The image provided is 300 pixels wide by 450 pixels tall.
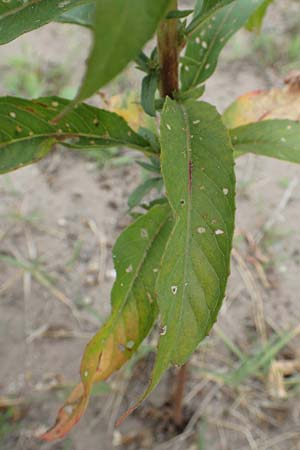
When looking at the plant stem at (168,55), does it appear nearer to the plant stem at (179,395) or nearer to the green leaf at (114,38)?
the green leaf at (114,38)

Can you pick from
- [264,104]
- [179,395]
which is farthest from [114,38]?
[179,395]

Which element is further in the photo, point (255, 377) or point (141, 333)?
point (255, 377)

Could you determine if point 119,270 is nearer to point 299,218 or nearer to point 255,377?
point 255,377

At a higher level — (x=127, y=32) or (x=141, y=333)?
(x=127, y=32)

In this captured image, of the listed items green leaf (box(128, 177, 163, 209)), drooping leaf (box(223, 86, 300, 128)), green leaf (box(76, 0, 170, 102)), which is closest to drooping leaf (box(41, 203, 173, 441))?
green leaf (box(128, 177, 163, 209))

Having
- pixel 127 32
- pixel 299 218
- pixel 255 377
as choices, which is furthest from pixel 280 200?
pixel 127 32

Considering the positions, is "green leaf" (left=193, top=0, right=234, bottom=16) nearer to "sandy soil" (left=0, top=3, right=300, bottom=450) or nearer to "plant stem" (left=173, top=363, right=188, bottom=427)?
"plant stem" (left=173, top=363, right=188, bottom=427)

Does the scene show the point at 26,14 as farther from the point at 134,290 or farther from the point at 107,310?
the point at 107,310
